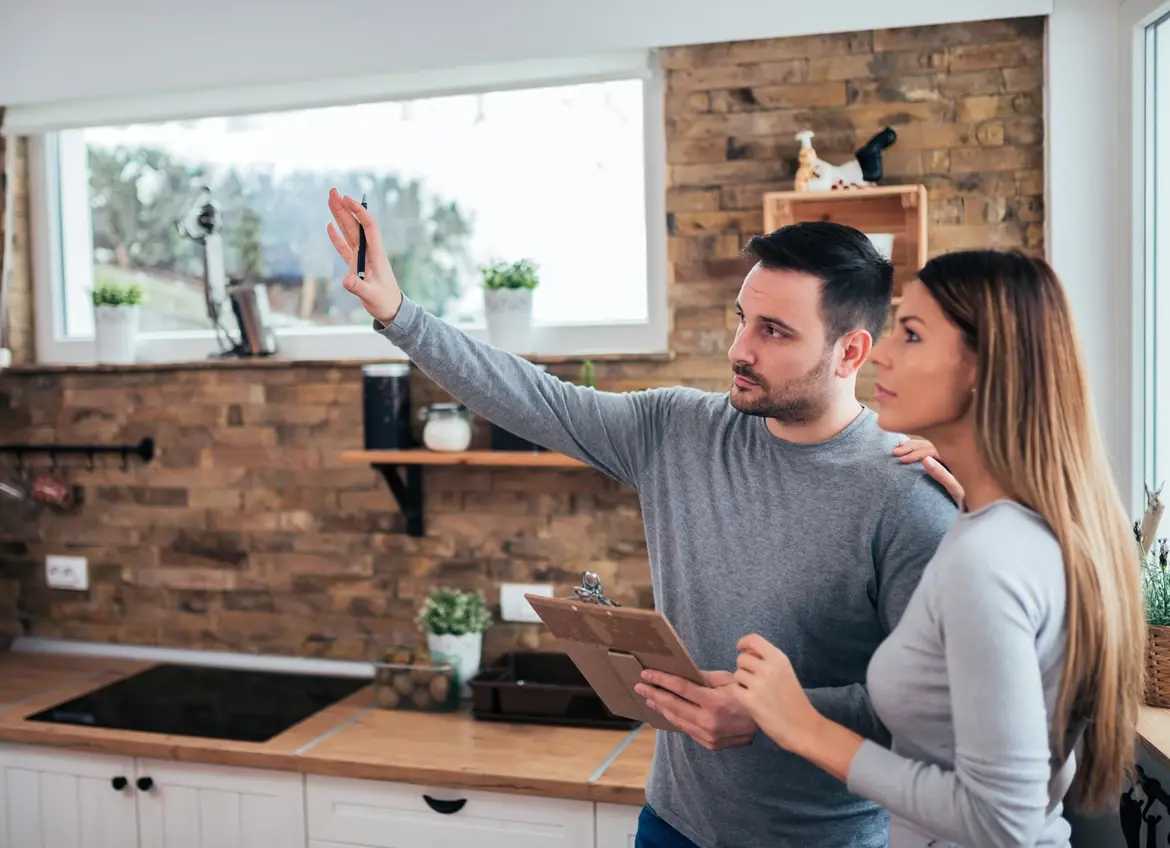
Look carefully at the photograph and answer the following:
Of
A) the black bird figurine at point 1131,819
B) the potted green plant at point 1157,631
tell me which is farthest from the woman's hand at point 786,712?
the black bird figurine at point 1131,819

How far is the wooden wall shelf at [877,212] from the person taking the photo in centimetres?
236

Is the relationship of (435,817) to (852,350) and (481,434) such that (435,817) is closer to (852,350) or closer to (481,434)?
(481,434)

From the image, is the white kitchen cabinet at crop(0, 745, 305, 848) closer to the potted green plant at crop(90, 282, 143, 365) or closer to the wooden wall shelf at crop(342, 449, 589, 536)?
the wooden wall shelf at crop(342, 449, 589, 536)

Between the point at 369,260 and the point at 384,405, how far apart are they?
1.21 metres

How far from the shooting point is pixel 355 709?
2695mm

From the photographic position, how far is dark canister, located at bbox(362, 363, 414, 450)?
2.77 metres

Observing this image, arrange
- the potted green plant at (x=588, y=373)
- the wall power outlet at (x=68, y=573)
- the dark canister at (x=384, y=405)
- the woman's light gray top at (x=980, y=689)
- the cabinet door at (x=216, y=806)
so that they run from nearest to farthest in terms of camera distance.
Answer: the woman's light gray top at (x=980, y=689) < the cabinet door at (x=216, y=806) < the potted green plant at (x=588, y=373) < the dark canister at (x=384, y=405) < the wall power outlet at (x=68, y=573)

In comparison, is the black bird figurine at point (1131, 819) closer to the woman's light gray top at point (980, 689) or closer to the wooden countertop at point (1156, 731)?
Result: the wooden countertop at point (1156, 731)

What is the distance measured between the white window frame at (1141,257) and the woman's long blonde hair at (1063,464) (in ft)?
3.77

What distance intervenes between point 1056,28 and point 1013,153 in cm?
26

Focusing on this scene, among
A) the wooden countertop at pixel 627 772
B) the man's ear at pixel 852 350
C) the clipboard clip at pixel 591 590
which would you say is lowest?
the wooden countertop at pixel 627 772

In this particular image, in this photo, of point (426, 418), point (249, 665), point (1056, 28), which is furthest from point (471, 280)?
point (1056, 28)

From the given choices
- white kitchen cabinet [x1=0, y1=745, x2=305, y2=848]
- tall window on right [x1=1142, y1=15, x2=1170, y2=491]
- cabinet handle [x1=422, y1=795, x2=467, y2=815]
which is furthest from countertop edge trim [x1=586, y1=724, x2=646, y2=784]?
tall window on right [x1=1142, y1=15, x2=1170, y2=491]

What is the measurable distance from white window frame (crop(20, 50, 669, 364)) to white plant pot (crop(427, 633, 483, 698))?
0.73 m
